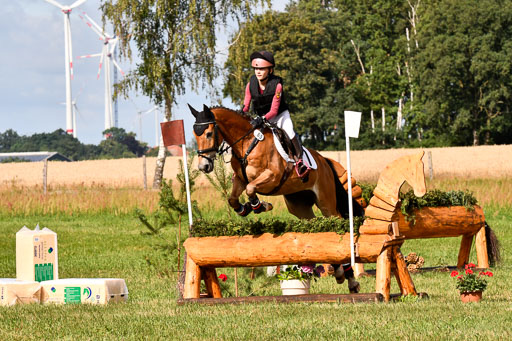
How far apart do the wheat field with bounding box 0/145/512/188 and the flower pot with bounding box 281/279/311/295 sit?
21.5 metres

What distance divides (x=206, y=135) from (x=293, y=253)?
4.81 feet

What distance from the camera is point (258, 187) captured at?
8.69m

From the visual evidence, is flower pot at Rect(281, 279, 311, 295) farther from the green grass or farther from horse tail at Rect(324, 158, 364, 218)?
horse tail at Rect(324, 158, 364, 218)

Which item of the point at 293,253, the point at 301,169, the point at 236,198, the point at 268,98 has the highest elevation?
the point at 268,98

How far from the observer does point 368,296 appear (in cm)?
796

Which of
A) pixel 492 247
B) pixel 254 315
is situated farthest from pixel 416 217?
pixel 254 315

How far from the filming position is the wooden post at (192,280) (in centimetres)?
880

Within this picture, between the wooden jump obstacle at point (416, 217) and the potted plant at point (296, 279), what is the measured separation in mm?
1156

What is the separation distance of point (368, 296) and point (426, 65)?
43.2 metres

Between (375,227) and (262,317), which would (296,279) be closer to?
(375,227)

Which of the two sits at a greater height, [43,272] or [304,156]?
[304,156]

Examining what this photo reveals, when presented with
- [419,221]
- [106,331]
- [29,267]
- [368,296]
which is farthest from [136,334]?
[419,221]

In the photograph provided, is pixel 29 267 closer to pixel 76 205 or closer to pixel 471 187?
pixel 76 205

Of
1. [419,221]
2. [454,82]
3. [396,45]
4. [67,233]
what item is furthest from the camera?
[396,45]
